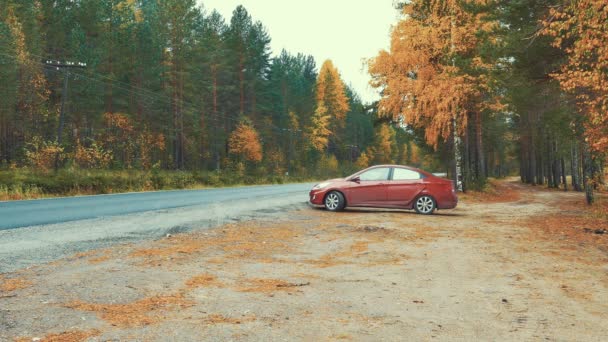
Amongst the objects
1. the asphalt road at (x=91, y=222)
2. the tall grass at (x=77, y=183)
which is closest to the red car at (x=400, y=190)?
the asphalt road at (x=91, y=222)

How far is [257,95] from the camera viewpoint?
66562 mm

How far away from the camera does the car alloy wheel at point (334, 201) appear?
15.8 metres

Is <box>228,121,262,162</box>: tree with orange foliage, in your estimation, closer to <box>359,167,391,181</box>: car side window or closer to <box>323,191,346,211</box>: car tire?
<box>323,191,346,211</box>: car tire

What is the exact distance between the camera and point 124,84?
50.4 metres

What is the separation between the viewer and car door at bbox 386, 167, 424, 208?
15.4 metres

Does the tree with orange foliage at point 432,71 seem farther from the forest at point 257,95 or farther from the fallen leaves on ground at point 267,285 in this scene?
the fallen leaves on ground at point 267,285

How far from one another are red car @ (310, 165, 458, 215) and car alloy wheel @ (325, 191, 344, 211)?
209mm

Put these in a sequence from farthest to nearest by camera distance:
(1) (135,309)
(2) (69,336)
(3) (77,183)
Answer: (3) (77,183) → (1) (135,309) → (2) (69,336)

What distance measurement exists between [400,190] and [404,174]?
21.5 inches

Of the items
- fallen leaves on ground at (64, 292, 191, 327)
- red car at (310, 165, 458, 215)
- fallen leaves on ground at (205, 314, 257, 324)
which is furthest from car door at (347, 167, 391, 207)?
→ fallen leaves on ground at (205, 314, 257, 324)

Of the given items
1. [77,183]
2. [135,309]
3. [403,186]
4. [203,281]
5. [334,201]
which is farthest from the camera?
[77,183]

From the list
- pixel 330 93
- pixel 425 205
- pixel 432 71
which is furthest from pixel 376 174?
pixel 330 93

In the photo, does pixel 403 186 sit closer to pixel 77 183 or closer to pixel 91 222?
pixel 91 222

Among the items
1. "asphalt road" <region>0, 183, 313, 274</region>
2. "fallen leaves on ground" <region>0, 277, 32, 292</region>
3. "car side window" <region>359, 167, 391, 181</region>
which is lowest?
"fallen leaves on ground" <region>0, 277, 32, 292</region>
